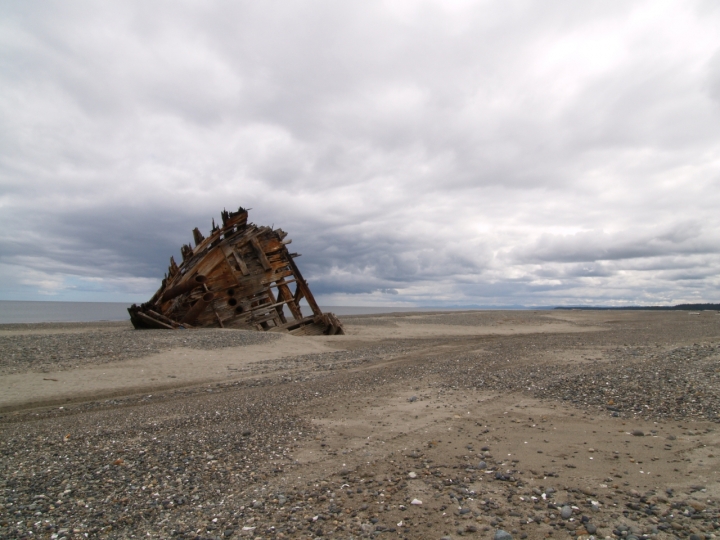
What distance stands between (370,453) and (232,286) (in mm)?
18693

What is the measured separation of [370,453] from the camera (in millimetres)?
5766

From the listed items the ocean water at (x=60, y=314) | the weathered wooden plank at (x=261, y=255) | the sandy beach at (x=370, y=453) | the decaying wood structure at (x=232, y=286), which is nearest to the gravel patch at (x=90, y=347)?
the sandy beach at (x=370, y=453)

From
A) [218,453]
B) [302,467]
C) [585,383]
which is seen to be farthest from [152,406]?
[585,383]

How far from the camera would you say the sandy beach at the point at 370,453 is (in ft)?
13.4

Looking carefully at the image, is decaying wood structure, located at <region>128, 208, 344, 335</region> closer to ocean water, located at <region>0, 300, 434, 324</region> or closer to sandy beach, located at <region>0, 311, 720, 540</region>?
sandy beach, located at <region>0, 311, 720, 540</region>

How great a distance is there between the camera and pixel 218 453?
19.1ft

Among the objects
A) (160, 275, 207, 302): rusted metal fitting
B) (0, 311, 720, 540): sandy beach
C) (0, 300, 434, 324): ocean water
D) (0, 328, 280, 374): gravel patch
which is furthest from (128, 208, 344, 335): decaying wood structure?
(0, 300, 434, 324): ocean water

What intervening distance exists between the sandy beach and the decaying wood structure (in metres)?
10.4

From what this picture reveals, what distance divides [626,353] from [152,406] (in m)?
13.6

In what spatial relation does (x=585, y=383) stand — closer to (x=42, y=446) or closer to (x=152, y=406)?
(x=152, y=406)

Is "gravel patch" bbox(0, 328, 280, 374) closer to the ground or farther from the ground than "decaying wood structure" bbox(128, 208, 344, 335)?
closer to the ground

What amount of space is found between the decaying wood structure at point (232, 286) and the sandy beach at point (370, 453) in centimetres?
1036

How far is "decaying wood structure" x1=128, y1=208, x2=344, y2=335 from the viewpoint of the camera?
22062mm

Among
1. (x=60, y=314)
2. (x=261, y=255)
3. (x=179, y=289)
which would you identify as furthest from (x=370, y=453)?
(x=60, y=314)
